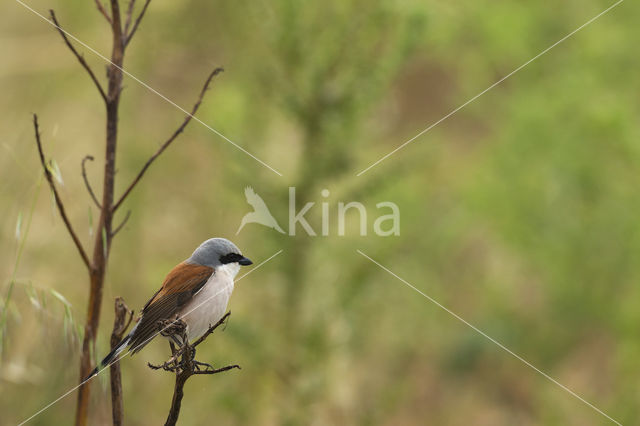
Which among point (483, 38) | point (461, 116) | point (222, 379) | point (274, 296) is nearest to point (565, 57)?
point (483, 38)

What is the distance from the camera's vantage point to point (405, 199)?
599 cm

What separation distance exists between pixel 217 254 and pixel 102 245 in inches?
12.8

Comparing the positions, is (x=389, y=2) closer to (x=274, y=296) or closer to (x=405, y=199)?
(x=274, y=296)

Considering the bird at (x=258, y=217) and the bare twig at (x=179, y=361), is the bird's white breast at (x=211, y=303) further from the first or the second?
the bird at (x=258, y=217)

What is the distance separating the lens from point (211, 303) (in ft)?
4.09

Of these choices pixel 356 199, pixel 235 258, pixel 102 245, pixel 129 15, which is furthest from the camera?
pixel 356 199

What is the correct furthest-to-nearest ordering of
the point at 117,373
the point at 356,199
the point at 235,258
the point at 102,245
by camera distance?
1. the point at 356,199
2. the point at 102,245
3. the point at 117,373
4. the point at 235,258

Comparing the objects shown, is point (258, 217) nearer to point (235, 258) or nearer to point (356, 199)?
point (235, 258)

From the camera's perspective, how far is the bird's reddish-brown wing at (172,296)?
1217mm

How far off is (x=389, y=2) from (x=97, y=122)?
2.61 metres

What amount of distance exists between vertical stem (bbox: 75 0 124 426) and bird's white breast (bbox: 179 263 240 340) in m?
0.23

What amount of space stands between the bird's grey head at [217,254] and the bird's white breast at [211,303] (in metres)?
0.01

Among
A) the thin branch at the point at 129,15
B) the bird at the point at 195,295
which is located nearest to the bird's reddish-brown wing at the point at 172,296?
the bird at the point at 195,295

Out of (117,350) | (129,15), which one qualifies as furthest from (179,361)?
(129,15)
